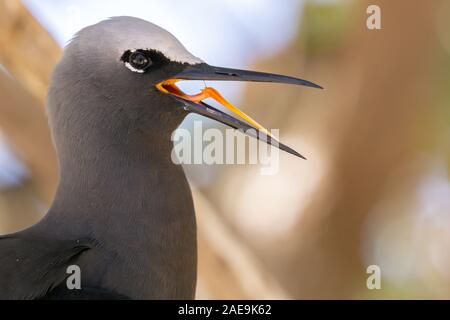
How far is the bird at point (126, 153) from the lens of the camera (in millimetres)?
3119

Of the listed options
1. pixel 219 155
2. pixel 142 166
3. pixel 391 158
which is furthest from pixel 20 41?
pixel 391 158

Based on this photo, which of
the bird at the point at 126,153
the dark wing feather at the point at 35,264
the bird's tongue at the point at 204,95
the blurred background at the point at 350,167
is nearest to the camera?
the dark wing feather at the point at 35,264

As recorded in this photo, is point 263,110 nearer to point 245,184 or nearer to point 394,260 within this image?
point 245,184

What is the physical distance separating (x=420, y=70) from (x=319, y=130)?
3.31ft

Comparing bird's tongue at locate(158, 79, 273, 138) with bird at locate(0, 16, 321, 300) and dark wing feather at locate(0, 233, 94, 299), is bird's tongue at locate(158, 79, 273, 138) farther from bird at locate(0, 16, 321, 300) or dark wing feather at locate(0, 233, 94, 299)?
dark wing feather at locate(0, 233, 94, 299)

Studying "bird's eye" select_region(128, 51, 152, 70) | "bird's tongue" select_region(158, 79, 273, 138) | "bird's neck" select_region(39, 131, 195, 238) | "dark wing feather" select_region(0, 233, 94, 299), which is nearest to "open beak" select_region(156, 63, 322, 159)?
"bird's tongue" select_region(158, 79, 273, 138)

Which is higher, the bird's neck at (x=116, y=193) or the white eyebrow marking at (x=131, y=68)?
the white eyebrow marking at (x=131, y=68)

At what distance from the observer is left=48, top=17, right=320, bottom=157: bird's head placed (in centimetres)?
324

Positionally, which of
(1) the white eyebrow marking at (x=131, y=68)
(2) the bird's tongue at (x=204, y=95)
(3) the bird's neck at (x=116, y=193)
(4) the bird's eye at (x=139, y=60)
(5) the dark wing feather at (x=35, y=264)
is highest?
(4) the bird's eye at (x=139, y=60)

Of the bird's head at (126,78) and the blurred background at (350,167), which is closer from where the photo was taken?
the bird's head at (126,78)

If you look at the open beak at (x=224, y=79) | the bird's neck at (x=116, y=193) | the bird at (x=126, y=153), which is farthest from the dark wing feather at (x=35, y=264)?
the open beak at (x=224, y=79)

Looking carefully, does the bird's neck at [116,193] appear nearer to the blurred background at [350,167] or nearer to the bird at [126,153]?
the bird at [126,153]

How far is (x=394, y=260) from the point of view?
7.11 meters

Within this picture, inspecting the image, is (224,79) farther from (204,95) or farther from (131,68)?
(131,68)
